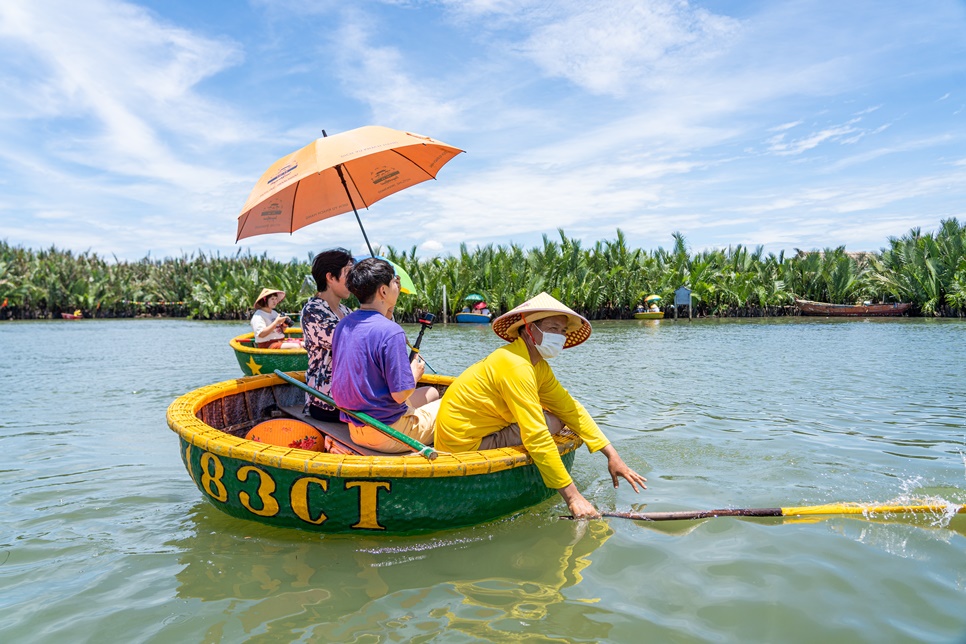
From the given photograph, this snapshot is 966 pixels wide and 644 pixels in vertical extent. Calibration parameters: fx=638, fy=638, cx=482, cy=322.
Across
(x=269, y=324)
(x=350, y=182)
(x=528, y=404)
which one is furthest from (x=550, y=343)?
(x=269, y=324)

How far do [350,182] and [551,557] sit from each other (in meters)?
3.74

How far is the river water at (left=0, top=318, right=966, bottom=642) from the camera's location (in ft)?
9.35

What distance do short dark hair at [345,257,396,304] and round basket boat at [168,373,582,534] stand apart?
945 millimetres

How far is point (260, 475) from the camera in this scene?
3.50 metres

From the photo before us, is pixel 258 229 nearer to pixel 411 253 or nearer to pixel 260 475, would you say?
pixel 260 475

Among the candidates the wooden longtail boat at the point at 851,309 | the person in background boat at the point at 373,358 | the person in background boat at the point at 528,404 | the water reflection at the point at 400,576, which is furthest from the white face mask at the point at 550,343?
the wooden longtail boat at the point at 851,309

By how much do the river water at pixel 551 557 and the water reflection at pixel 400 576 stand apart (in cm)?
1

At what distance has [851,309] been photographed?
29.8 m

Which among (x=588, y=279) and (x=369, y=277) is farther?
(x=588, y=279)

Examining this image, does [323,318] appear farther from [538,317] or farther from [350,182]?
[538,317]

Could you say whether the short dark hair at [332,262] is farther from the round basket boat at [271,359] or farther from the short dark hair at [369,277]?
the round basket boat at [271,359]

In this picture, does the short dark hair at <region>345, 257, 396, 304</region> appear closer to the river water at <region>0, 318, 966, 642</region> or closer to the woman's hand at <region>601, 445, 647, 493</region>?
the river water at <region>0, 318, 966, 642</region>

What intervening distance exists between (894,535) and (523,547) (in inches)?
85.1

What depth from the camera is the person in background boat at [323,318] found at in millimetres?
4641
